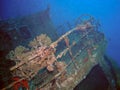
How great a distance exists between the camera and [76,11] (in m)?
49.1

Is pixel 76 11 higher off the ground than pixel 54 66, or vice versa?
pixel 54 66

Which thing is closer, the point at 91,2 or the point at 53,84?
the point at 53,84

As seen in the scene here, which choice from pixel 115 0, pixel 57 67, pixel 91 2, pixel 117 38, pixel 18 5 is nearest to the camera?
pixel 57 67

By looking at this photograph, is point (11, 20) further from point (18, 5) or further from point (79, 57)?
point (18, 5)

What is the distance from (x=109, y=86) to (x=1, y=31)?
5.90 m

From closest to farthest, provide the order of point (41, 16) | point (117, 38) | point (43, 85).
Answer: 1. point (43, 85)
2. point (41, 16)
3. point (117, 38)

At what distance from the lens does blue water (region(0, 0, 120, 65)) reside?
869 inches

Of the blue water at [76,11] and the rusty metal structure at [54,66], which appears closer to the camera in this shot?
the rusty metal structure at [54,66]

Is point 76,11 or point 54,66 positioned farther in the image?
point 76,11

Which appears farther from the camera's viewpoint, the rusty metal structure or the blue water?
the blue water

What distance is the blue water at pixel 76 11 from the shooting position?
869 inches

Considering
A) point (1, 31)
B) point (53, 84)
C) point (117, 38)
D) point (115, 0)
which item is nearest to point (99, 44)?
point (53, 84)

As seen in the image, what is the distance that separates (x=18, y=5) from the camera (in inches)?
900

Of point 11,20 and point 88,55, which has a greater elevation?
point 11,20
